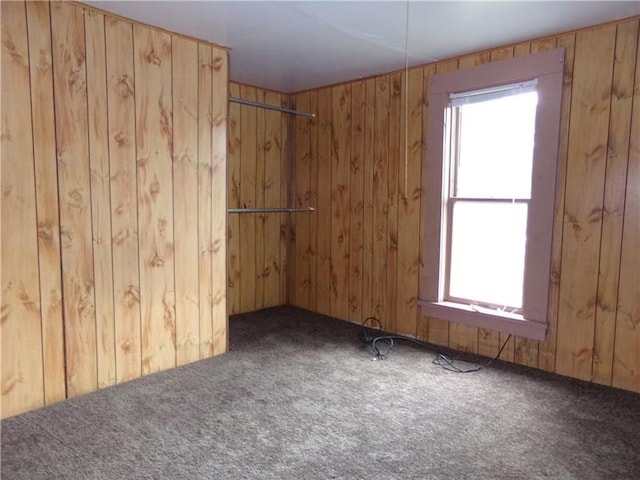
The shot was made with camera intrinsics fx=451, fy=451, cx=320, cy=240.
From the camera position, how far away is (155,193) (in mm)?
2943

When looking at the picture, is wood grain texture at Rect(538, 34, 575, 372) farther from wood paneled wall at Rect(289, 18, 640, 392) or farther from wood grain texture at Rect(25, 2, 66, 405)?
wood grain texture at Rect(25, 2, 66, 405)

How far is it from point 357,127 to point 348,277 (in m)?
1.39

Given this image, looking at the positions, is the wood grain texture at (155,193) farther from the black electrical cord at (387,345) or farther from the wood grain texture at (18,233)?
the black electrical cord at (387,345)

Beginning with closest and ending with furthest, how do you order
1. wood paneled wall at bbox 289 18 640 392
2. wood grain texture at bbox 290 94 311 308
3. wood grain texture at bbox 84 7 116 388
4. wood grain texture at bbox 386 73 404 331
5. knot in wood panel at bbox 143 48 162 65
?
1. wood grain texture at bbox 84 7 116 388
2. wood paneled wall at bbox 289 18 640 392
3. knot in wood panel at bbox 143 48 162 65
4. wood grain texture at bbox 386 73 404 331
5. wood grain texture at bbox 290 94 311 308

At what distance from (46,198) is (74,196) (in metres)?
0.15

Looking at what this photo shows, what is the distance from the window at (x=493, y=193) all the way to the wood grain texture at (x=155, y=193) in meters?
1.95

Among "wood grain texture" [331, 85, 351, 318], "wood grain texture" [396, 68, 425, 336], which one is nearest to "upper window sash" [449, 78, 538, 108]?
"wood grain texture" [396, 68, 425, 336]

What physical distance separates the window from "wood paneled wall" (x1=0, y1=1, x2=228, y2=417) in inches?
65.0

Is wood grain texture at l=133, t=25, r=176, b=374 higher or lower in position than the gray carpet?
higher

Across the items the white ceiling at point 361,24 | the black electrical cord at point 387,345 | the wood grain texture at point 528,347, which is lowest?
the black electrical cord at point 387,345

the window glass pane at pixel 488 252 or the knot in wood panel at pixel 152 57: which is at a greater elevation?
the knot in wood panel at pixel 152 57

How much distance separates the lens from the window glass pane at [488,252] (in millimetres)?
3205

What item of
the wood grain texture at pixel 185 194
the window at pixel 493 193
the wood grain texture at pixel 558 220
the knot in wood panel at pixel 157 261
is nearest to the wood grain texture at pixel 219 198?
the wood grain texture at pixel 185 194

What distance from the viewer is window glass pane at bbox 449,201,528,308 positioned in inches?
126
